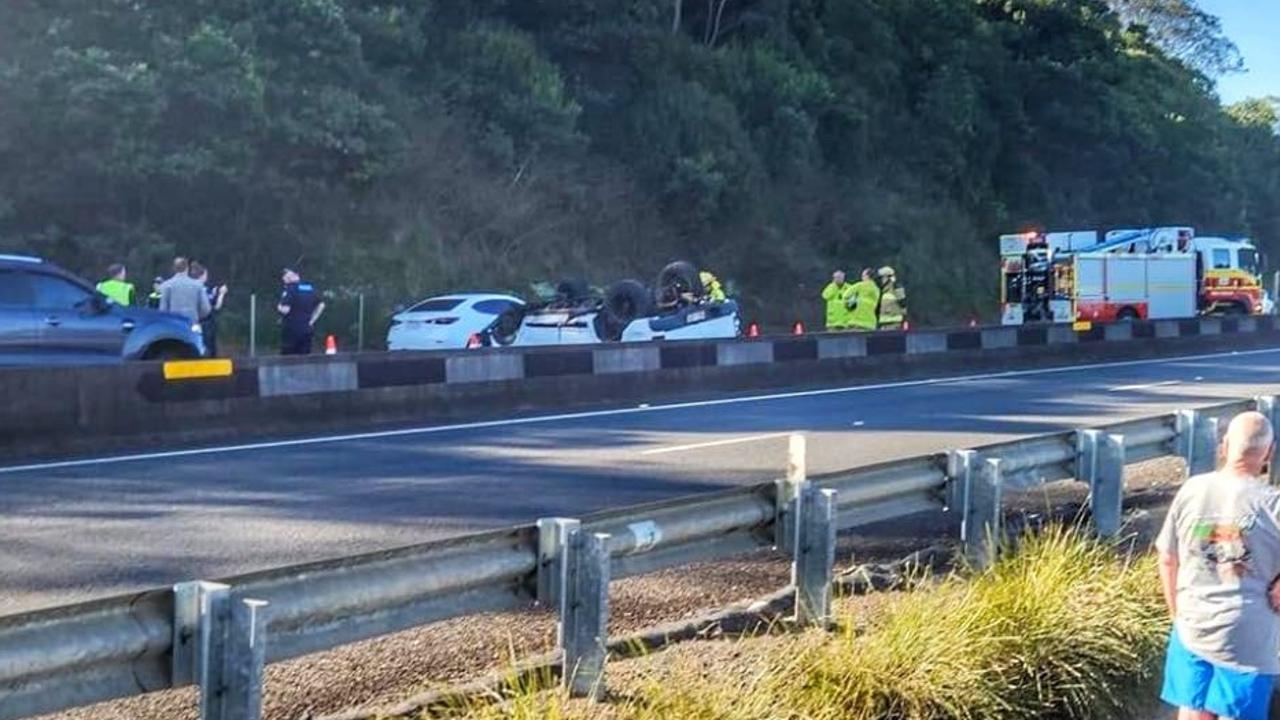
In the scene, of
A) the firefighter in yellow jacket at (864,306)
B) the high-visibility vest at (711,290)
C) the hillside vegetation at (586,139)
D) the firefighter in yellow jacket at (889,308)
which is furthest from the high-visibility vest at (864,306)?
the hillside vegetation at (586,139)

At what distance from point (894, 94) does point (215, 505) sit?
48.1 meters

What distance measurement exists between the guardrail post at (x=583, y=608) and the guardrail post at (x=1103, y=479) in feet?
16.1

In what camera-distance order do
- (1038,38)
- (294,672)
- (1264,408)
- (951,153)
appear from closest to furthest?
(294,672)
(1264,408)
(951,153)
(1038,38)

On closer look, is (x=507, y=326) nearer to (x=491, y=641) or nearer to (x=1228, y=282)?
(x=491, y=641)

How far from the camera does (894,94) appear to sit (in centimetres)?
5731

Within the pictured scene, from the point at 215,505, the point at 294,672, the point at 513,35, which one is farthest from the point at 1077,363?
the point at 294,672

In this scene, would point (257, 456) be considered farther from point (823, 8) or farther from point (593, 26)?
point (823, 8)

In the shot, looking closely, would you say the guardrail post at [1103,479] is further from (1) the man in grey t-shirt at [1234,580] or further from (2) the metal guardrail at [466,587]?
(1) the man in grey t-shirt at [1234,580]

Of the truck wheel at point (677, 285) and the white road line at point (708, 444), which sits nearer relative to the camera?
the white road line at point (708, 444)

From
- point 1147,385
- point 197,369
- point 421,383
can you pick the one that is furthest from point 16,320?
point 1147,385

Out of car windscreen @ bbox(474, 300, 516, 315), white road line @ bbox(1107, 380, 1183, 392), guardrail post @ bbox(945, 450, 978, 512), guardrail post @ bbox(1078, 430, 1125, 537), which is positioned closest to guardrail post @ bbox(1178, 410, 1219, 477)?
guardrail post @ bbox(1078, 430, 1125, 537)

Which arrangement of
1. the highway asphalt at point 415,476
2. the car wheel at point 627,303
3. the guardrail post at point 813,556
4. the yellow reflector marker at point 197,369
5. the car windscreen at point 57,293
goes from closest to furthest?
the guardrail post at point 813,556 < the highway asphalt at point 415,476 < the yellow reflector marker at point 197,369 < the car windscreen at point 57,293 < the car wheel at point 627,303

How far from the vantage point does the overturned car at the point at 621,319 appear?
26.7m

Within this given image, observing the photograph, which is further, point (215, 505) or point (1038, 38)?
point (1038, 38)
